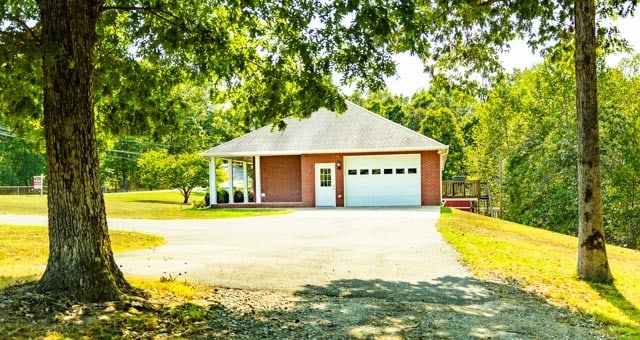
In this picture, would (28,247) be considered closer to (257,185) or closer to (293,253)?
(293,253)

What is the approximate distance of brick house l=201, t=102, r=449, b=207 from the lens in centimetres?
2361

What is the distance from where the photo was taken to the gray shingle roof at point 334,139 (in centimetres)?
2366

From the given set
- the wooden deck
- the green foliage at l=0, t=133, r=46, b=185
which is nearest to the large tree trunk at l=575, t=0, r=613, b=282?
the wooden deck

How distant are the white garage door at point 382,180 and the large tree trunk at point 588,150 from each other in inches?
587

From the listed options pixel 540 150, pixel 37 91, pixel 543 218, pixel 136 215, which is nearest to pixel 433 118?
pixel 540 150

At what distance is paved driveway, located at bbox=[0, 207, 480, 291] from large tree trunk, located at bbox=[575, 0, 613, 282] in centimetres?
212

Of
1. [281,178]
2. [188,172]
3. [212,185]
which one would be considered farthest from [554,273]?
[188,172]

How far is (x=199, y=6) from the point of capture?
844cm

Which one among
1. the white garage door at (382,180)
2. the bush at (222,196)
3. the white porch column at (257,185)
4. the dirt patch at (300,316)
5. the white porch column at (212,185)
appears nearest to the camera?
the dirt patch at (300,316)

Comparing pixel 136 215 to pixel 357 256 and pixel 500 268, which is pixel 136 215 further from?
pixel 500 268

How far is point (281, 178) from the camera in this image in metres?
26.1

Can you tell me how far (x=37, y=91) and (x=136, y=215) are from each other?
12676 mm

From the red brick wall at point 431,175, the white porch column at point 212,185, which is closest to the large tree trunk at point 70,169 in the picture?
the red brick wall at point 431,175

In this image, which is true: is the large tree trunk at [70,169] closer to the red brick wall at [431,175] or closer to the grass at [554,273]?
the grass at [554,273]
